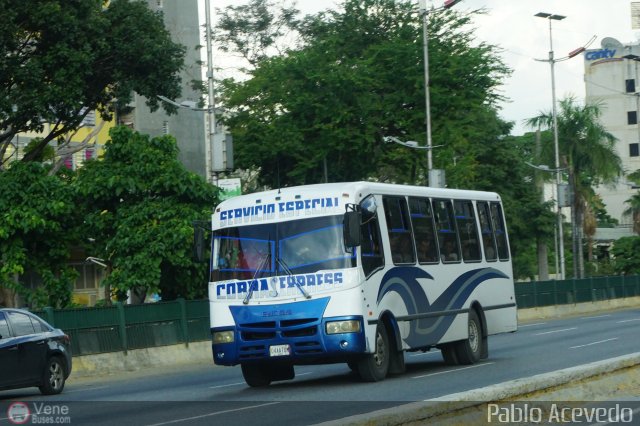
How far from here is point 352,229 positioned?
1808 centimetres

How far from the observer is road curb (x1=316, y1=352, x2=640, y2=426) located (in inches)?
401

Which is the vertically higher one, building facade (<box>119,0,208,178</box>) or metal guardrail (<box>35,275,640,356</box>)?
building facade (<box>119,0,208,178</box>)

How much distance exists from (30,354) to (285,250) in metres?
4.89

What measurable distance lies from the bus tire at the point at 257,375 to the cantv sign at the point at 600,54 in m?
95.5

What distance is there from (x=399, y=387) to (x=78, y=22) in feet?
73.4

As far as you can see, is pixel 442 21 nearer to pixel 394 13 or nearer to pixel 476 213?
pixel 394 13

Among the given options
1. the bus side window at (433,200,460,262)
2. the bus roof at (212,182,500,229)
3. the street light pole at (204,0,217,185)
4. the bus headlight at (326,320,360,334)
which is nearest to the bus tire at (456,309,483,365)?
the bus side window at (433,200,460,262)

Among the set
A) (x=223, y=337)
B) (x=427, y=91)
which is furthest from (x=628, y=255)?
(x=223, y=337)

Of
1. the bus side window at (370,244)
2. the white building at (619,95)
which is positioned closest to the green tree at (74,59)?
the bus side window at (370,244)

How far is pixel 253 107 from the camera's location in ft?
185

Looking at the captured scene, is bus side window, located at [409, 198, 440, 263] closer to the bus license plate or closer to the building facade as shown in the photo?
the bus license plate

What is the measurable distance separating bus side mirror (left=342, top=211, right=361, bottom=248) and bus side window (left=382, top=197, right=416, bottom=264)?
1.86 m

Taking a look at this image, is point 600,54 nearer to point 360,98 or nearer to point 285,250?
point 360,98

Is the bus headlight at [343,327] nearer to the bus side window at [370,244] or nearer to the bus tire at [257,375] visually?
the bus side window at [370,244]
